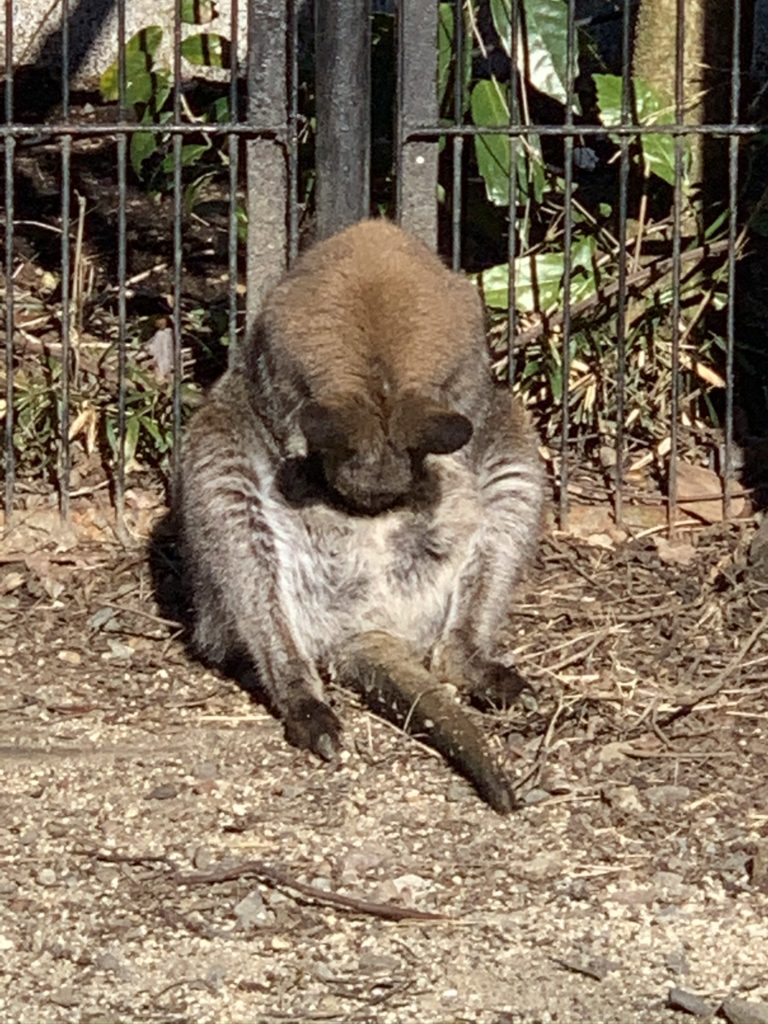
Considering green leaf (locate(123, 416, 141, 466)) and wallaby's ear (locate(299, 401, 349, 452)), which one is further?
green leaf (locate(123, 416, 141, 466))

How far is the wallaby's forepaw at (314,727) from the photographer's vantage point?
589 centimetres

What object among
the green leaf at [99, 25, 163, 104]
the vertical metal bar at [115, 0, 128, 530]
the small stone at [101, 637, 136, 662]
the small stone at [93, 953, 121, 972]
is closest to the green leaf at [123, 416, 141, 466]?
the vertical metal bar at [115, 0, 128, 530]

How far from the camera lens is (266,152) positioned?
23.7 feet

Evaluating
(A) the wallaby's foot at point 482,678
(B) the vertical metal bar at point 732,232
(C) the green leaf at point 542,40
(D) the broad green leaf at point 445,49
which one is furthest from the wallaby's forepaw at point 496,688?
(C) the green leaf at point 542,40

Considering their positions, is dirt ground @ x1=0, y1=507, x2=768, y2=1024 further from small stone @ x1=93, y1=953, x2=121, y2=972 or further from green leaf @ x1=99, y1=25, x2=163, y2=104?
green leaf @ x1=99, y1=25, x2=163, y2=104

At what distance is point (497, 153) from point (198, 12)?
1.28 meters

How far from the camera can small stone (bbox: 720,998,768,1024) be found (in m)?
4.43

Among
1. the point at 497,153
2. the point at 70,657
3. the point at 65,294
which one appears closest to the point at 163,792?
the point at 70,657

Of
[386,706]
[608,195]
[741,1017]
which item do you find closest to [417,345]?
[386,706]

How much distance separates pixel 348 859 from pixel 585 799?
73 cm

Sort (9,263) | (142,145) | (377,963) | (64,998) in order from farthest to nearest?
(142,145), (9,263), (377,963), (64,998)

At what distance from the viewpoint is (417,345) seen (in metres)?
6.17

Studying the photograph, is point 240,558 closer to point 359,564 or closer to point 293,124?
point 359,564

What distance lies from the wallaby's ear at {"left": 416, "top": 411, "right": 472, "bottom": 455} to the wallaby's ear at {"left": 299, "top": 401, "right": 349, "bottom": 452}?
0.22 m
